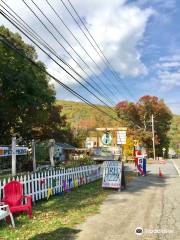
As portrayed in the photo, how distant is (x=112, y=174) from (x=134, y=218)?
7132mm

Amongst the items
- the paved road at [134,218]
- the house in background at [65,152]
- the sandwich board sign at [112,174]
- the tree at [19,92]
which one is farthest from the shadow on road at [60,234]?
the house in background at [65,152]

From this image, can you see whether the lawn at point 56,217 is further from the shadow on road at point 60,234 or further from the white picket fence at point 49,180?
the white picket fence at point 49,180

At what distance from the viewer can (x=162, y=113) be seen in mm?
76125

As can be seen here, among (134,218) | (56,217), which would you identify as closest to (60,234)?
(56,217)

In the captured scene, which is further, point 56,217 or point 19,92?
point 19,92

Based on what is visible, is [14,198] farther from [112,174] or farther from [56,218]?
[112,174]

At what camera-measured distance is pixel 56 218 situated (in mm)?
10867

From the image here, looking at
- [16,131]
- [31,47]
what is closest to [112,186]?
[16,131]

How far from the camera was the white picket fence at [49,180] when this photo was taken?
13175mm

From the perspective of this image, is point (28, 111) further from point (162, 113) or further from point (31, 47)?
point (162, 113)

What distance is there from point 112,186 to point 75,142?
132ft

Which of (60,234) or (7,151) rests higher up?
(7,151)

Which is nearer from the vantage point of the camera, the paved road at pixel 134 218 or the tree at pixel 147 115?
the paved road at pixel 134 218

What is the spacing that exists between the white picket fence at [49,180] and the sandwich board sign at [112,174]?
4.66 feet
